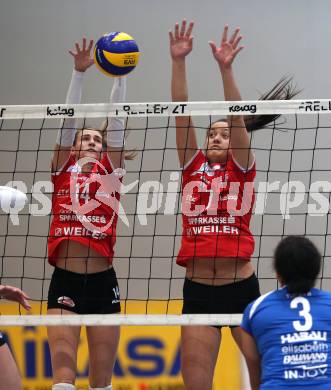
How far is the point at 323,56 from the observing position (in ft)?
28.8

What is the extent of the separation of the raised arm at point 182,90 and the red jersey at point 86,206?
45 centimetres

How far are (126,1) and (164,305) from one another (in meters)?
3.10

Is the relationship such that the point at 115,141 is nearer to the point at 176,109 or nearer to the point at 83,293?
the point at 176,109

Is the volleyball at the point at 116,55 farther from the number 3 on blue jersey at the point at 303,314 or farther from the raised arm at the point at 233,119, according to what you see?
the number 3 on blue jersey at the point at 303,314

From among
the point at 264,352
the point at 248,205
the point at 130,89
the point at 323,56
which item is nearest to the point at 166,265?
the point at 130,89

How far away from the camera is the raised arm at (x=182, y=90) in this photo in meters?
5.47

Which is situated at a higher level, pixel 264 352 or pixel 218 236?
pixel 218 236

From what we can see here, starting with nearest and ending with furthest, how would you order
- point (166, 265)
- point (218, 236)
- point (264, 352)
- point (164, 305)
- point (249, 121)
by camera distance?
point (264, 352) → point (218, 236) → point (249, 121) → point (164, 305) → point (166, 265)

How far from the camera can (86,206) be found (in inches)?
218

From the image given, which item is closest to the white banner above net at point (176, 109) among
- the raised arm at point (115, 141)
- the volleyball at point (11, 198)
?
the raised arm at point (115, 141)

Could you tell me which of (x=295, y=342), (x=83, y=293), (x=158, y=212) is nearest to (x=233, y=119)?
(x=83, y=293)

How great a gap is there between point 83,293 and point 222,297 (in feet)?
2.87

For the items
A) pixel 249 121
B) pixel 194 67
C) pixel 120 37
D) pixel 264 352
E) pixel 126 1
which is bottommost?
pixel 264 352

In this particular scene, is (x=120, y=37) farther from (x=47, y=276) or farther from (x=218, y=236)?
(x=47, y=276)
